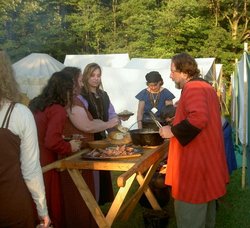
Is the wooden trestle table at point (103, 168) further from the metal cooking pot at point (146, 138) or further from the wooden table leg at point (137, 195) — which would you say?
the wooden table leg at point (137, 195)

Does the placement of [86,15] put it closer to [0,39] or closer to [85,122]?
[0,39]

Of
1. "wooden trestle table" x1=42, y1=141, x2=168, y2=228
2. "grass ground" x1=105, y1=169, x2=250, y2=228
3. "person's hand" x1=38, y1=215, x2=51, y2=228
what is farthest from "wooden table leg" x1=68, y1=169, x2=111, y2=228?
"grass ground" x1=105, y1=169, x2=250, y2=228

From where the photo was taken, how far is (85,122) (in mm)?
3242

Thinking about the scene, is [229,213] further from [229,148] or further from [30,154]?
[30,154]

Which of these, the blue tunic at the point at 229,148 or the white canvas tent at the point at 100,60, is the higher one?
the white canvas tent at the point at 100,60

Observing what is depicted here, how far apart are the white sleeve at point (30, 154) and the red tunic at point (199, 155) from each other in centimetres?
112

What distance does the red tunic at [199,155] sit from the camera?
8.91ft

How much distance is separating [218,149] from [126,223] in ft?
5.68

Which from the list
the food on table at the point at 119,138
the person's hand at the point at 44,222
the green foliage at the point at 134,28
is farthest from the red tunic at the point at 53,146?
the green foliage at the point at 134,28

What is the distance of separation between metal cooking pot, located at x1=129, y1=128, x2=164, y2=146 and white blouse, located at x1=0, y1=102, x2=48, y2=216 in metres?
1.39

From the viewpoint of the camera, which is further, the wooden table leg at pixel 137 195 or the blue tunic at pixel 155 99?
the blue tunic at pixel 155 99

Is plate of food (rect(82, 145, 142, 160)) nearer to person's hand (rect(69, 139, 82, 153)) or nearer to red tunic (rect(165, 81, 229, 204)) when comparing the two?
person's hand (rect(69, 139, 82, 153))

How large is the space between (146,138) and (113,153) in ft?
1.22

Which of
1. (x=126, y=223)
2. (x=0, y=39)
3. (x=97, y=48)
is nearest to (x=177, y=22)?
(x=97, y=48)
